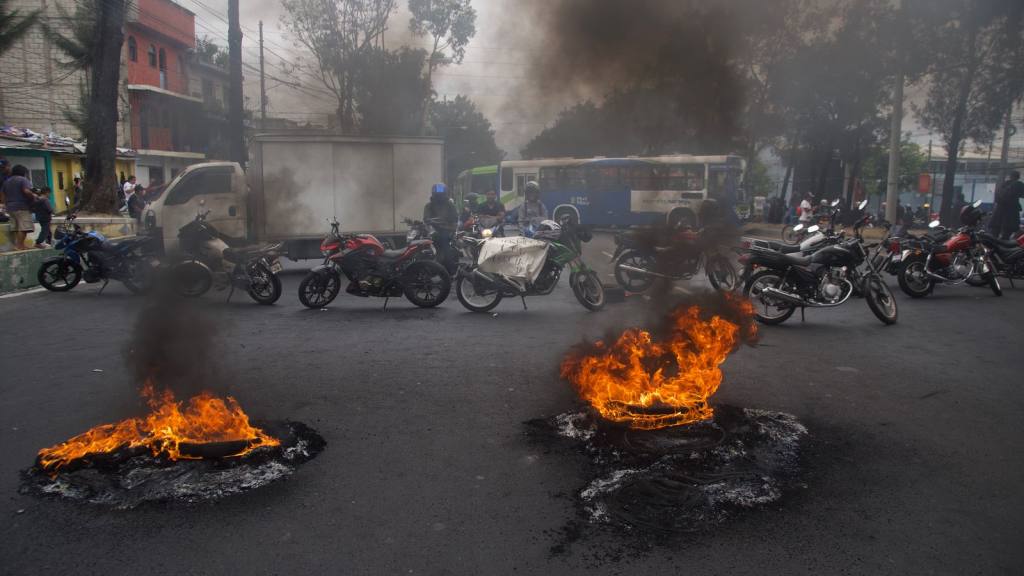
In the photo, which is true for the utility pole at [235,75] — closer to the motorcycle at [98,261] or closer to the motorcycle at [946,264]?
the motorcycle at [98,261]

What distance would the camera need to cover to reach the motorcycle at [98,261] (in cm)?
1051

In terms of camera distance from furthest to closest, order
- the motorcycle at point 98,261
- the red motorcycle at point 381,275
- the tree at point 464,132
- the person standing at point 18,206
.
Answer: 1. the tree at point 464,132
2. the person standing at point 18,206
3. the motorcycle at point 98,261
4. the red motorcycle at point 381,275

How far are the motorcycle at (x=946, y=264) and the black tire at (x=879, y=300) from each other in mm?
2535

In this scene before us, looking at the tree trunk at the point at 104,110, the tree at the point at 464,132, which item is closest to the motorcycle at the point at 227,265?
the tree trunk at the point at 104,110

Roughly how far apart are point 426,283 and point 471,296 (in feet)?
2.24

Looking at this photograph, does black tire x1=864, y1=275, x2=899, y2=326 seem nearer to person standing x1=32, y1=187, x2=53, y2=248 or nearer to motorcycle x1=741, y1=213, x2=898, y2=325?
motorcycle x1=741, y1=213, x2=898, y2=325

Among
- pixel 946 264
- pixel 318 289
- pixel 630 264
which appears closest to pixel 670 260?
pixel 630 264

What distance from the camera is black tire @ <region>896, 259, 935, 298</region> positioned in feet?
34.1

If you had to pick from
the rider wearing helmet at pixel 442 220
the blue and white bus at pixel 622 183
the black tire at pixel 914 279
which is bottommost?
the black tire at pixel 914 279

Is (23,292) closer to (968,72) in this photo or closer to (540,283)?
(540,283)

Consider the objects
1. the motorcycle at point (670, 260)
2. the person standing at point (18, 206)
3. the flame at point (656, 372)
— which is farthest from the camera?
the person standing at point (18, 206)

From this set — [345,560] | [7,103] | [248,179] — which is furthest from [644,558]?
[7,103]

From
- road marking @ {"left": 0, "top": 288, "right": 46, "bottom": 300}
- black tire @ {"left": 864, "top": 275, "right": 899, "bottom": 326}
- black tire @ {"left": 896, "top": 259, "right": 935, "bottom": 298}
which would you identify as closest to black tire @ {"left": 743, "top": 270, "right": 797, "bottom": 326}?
black tire @ {"left": 864, "top": 275, "right": 899, "bottom": 326}

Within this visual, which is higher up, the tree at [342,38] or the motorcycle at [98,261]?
the tree at [342,38]
